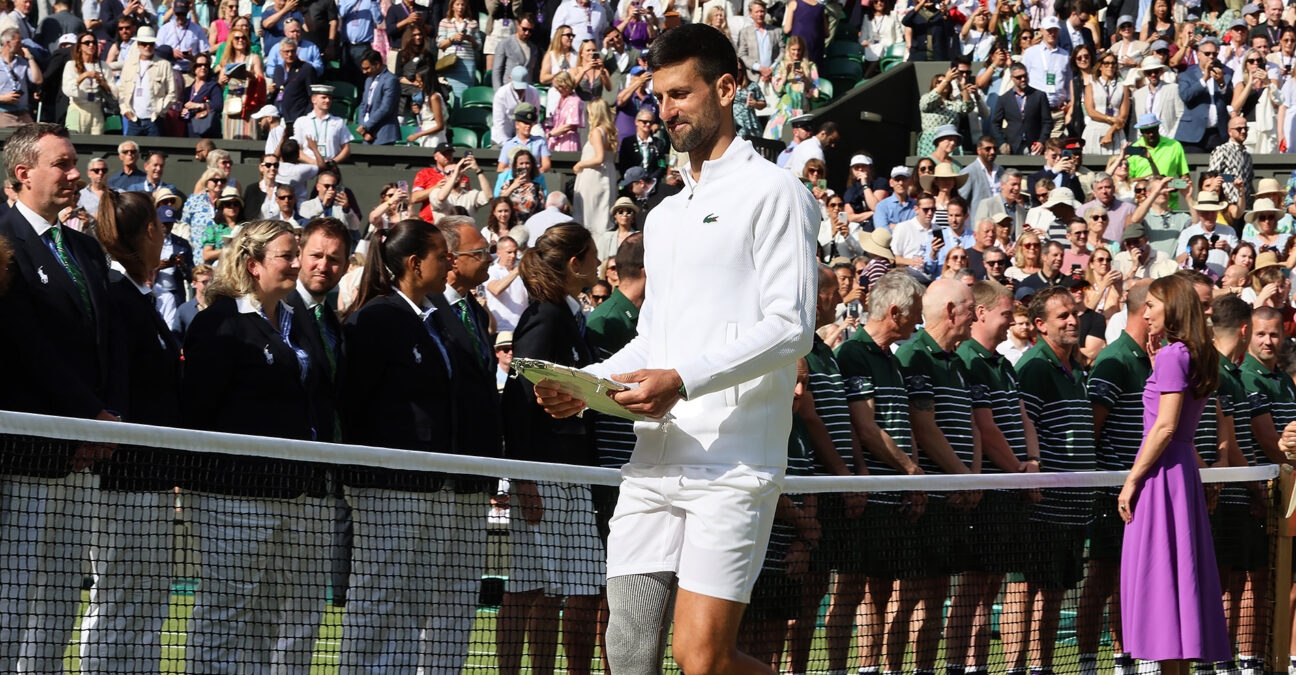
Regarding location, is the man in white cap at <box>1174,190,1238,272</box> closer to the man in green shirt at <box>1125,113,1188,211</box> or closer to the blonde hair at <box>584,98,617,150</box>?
the man in green shirt at <box>1125,113,1188,211</box>

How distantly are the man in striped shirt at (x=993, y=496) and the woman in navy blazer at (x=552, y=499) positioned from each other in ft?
6.77

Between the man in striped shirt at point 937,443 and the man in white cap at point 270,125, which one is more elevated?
the man in white cap at point 270,125

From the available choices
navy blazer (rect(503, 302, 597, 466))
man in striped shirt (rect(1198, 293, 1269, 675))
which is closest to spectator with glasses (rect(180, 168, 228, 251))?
navy blazer (rect(503, 302, 597, 466))

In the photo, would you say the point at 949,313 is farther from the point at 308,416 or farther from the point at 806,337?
the point at 806,337

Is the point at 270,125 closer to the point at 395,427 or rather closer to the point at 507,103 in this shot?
the point at 507,103

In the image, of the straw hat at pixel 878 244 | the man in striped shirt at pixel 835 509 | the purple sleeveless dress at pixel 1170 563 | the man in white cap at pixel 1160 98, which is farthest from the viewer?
the man in white cap at pixel 1160 98

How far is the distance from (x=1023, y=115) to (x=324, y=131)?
857 centimetres

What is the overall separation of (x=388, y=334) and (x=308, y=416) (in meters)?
0.48

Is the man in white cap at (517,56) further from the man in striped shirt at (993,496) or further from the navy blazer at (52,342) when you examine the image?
the navy blazer at (52,342)

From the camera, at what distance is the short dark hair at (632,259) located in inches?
323

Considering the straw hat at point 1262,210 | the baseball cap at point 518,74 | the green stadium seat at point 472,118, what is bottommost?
the straw hat at point 1262,210

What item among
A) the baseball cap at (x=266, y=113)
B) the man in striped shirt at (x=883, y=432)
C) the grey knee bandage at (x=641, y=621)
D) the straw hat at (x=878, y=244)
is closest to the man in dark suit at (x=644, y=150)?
the straw hat at (x=878, y=244)

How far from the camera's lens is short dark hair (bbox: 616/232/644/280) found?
821 centimetres

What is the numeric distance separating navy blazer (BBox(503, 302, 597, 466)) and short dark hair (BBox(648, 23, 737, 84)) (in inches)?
113
